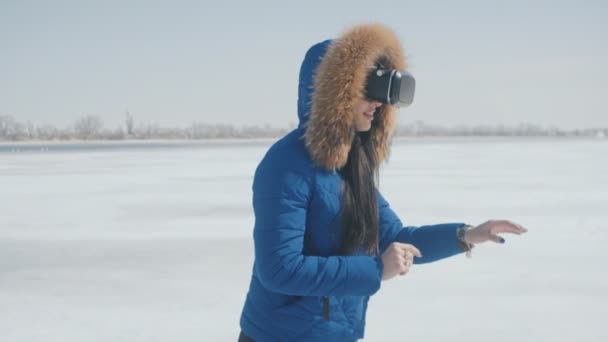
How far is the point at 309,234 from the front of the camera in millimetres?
1252

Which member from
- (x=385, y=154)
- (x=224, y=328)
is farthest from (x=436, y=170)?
(x=385, y=154)

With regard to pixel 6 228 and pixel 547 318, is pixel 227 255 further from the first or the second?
pixel 6 228

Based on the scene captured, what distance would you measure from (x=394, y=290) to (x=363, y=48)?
302 centimetres

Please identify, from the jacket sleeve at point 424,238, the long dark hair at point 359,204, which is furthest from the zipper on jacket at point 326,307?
the jacket sleeve at point 424,238

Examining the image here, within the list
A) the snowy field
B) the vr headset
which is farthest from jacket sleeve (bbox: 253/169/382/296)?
the snowy field

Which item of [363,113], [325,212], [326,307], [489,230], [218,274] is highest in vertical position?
[363,113]

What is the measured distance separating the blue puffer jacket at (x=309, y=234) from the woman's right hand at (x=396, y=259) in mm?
17

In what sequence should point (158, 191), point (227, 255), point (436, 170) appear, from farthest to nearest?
point (436, 170)
point (158, 191)
point (227, 255)

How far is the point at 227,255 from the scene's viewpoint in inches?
205

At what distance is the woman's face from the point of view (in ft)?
4.28

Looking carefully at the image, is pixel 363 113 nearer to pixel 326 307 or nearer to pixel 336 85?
pixel 336 85

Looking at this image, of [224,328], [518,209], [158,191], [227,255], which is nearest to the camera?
[224,328]

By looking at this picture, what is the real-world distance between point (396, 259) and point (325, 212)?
0.16 meters

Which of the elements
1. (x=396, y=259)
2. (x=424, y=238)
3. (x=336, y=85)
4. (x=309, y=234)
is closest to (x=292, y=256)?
(x=309, y=234)
